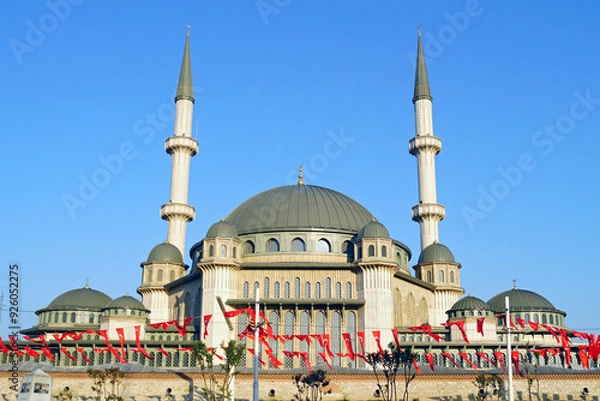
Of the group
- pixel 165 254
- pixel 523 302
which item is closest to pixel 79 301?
pixel 165 254

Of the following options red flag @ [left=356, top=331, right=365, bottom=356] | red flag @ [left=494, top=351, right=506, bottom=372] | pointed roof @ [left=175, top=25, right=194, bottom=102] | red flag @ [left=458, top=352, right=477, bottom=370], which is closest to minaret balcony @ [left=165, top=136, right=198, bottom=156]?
pointed roof @ [left=175, top=25, right=194, bottom=102]

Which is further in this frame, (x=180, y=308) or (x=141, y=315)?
(x=180, y=308)

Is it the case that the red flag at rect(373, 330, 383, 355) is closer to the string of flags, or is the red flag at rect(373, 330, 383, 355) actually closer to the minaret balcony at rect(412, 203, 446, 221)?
the string of flags

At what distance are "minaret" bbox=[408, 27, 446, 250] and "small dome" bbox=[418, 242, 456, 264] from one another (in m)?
1.40

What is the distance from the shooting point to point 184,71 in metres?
74.6

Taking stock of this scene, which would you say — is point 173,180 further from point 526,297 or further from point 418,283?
point 526,297

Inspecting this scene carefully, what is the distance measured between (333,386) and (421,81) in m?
36.1

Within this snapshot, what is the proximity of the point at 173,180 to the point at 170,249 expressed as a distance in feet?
24.1

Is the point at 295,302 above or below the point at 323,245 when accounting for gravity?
below

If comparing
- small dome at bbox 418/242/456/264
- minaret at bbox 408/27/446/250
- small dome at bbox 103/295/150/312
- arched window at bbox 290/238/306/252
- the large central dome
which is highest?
minaret at bbox 408/27/446/250

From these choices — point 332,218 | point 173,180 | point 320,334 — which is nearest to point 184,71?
point 173,180

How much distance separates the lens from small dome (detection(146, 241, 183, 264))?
6475 centimetres

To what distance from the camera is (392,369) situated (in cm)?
5006

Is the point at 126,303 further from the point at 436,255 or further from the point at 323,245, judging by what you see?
the point at 436,255
